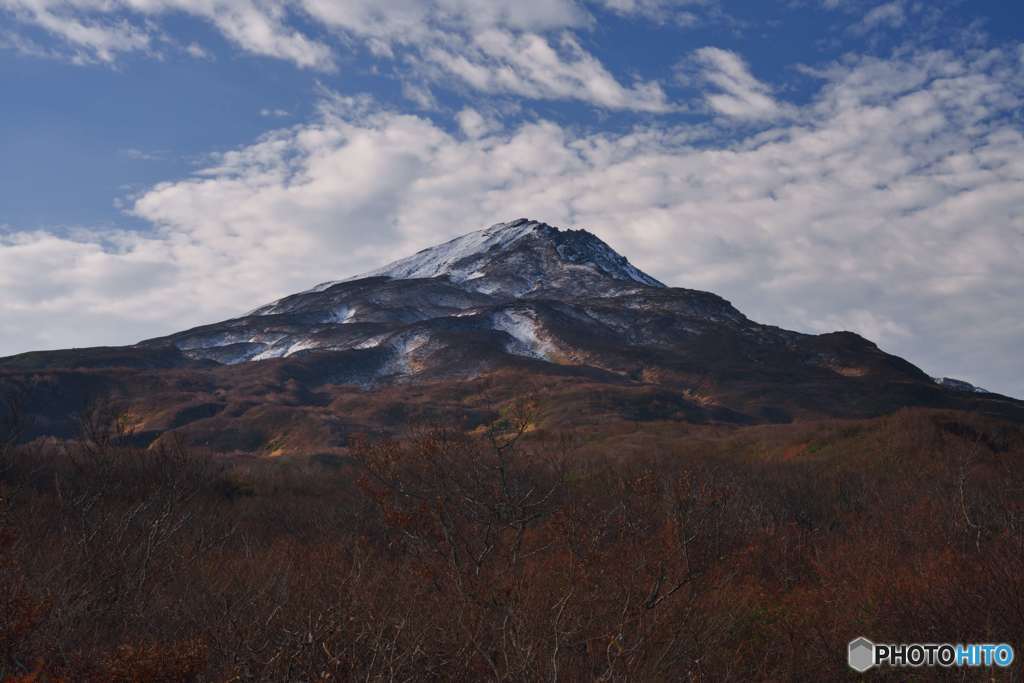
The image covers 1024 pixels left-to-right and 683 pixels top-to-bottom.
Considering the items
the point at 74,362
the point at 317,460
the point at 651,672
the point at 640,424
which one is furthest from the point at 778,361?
the point at 651,672

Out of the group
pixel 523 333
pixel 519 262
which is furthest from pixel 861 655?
pixel 519 262

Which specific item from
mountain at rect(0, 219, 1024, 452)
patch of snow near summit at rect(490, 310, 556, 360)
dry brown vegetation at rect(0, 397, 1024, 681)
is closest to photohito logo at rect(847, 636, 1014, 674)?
dry brown vegetation at rect(0, 397, 1024, 681)

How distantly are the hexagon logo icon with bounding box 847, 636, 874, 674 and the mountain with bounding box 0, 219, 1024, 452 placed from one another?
31.7 m

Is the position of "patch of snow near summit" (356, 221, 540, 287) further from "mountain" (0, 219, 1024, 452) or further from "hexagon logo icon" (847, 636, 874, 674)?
"hexagon logo icon" (847, 636, 874, 674)

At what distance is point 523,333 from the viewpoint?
355 ft

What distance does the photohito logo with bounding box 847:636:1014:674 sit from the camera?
34.2 ft

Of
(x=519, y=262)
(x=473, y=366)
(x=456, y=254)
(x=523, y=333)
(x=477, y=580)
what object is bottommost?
(x=477, y=580)

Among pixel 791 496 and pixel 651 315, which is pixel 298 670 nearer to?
pixel 791 496

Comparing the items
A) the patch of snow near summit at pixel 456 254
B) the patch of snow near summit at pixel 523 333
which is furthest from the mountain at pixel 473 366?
the patch of snow near summit at pixel 456 254

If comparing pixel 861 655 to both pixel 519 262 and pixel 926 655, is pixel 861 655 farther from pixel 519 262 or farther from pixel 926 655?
pixel 519 262

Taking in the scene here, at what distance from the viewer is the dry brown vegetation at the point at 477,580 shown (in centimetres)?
895

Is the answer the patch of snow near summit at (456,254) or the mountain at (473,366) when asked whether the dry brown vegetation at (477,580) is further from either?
the patch of snow near summit at (456,254)

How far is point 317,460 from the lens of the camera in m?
44.9

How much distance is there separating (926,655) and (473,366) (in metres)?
82.5
